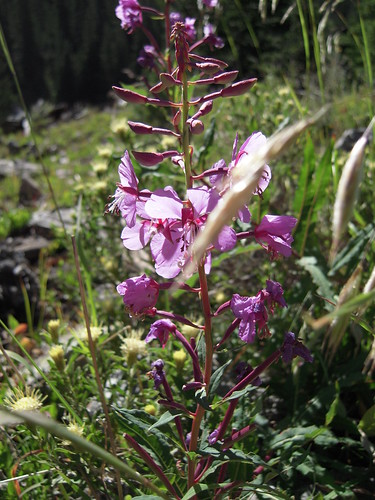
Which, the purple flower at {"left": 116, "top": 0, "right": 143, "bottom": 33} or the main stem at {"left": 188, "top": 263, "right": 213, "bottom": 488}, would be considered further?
the purple flower at {"left": 116, "top": 0, "right": 143, "bottom": 33}

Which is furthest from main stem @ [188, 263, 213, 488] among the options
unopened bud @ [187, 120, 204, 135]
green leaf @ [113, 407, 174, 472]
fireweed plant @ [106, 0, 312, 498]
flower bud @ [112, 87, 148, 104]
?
flower bud @ [112, 87, 148, 104]

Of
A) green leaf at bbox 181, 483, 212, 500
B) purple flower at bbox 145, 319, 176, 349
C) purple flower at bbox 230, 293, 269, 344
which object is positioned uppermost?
purple flower at bbox 230, 293, 269, 344

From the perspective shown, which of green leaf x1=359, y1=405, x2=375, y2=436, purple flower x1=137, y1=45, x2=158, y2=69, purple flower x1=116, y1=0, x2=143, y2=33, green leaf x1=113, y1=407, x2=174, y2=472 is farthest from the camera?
purple flower x1=137, y1=45, x2=158, y2=69

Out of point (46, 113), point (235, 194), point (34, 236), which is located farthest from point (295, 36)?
point (235, 194)

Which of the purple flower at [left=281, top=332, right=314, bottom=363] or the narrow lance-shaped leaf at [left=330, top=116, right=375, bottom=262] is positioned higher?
the narrow lance-shaped leaf at [left=330, top=116, right=375, bottom=262]

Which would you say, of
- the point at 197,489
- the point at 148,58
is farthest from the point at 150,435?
the point at 148,58

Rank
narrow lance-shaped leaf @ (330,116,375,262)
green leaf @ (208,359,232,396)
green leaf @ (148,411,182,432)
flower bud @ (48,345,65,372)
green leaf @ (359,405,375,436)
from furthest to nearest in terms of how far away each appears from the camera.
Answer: flower bud @ (48,345,65,372), green leaf @ (359,405,375,436), green leaf @ (208,359,232,396), green leaf @ (148,411,182,432), narrow lance-shaped leaf @ (330,116,375,262)

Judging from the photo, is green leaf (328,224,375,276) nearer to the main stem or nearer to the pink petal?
the main stem

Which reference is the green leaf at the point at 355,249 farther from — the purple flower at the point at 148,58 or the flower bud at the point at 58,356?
the purple flower at the point at 148,58
